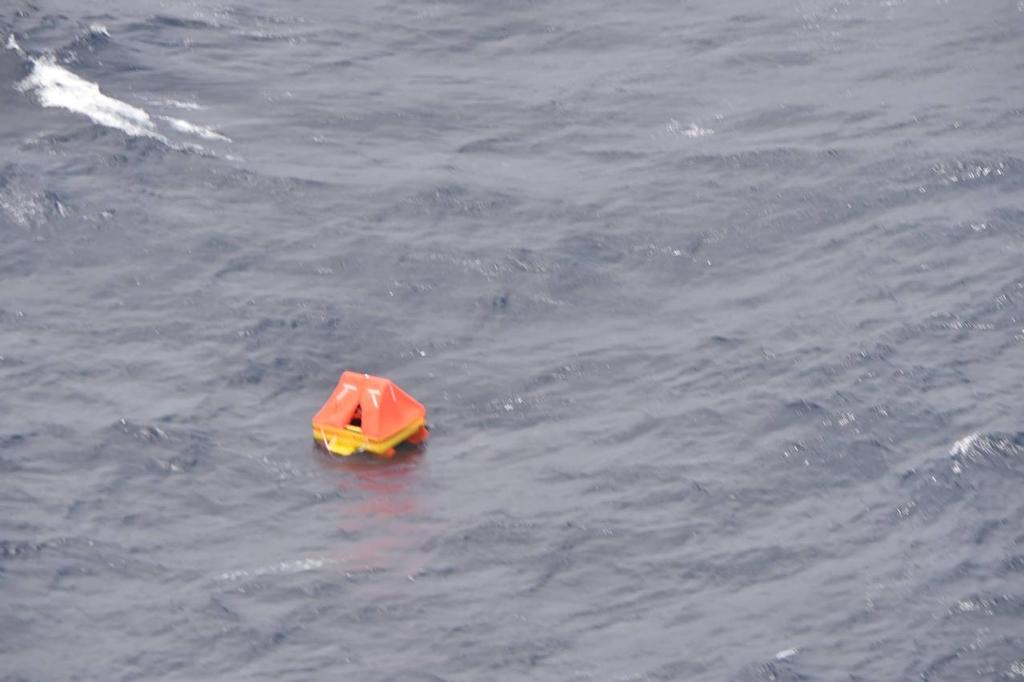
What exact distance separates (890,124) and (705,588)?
1934 centimetres

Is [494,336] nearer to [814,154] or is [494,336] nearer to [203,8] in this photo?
[814,154]

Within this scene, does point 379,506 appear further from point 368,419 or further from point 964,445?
point 964,445

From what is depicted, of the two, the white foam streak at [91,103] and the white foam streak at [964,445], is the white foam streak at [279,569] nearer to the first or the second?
the white foam streak at [964,445]

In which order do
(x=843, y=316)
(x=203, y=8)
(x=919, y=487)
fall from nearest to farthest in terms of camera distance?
(x=919, y=487)
(x=843, y=316)
(x=203, y=8)

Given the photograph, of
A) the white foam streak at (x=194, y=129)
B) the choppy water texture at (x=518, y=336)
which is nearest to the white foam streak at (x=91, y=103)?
the white foam streak at (x=194, y=129)

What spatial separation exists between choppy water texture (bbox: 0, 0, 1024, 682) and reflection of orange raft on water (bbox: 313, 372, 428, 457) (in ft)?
1.51

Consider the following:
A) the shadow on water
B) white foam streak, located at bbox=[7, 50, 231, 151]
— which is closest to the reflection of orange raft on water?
the shadow on water

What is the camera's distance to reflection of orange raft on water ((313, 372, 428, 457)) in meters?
34.8

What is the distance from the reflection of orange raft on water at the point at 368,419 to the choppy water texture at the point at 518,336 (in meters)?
0.46

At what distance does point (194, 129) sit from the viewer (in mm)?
46719

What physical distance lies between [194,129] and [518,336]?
1268 cm

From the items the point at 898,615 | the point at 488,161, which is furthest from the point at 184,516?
the point at 488,161

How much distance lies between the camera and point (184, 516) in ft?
109

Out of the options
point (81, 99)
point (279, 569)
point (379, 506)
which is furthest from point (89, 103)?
point (279, 569)
